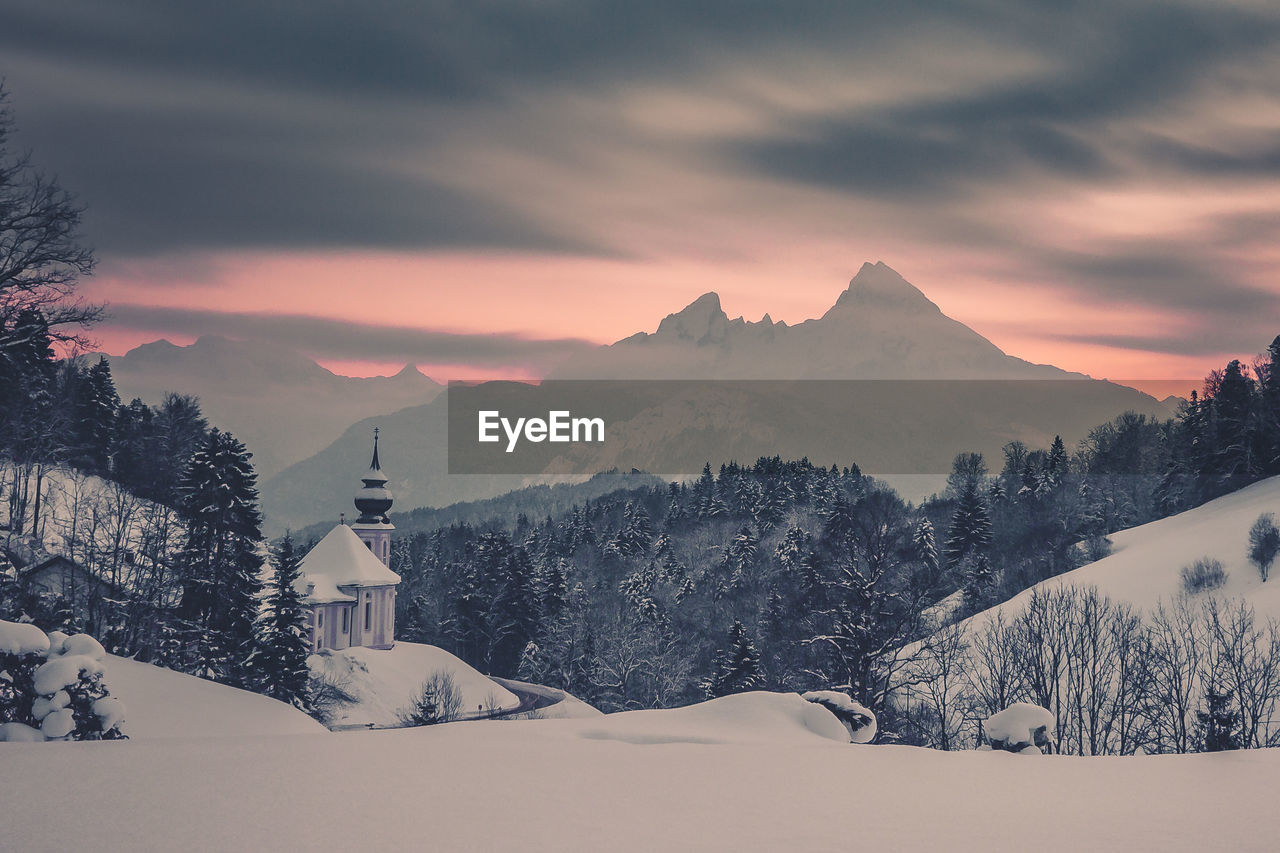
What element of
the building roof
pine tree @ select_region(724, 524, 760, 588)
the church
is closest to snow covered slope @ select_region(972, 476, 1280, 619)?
pine tree @ select_region(724, 524, 760, 588)

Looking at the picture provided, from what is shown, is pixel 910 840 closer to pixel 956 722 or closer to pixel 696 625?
pixel 956 722

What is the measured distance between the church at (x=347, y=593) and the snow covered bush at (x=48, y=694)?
172ft

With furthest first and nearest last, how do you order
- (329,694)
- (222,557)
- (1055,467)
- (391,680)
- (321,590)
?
(1055,467) → (321,590) → (391,680) → (329,694) → (222,557)

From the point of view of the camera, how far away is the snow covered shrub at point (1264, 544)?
62938 millimetres

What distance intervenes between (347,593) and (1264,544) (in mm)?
62705

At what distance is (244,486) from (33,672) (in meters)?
32.7

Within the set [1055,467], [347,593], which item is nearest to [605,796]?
[347,593]

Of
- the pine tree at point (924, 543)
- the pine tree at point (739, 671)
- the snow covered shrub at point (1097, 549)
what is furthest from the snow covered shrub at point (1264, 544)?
the pine tree at point (739, 671)

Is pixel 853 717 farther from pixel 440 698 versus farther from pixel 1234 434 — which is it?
pixel 1234 434

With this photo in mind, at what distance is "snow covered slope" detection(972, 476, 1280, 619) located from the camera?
2424 inches

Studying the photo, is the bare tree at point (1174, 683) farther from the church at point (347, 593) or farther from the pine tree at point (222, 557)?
the church at point (347, 593)

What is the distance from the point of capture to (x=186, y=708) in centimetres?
2423

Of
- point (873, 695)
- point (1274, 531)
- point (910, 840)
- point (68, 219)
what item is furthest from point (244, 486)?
point (1274, 531)

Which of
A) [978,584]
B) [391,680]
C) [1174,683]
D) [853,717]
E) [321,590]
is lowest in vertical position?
[391,680]
